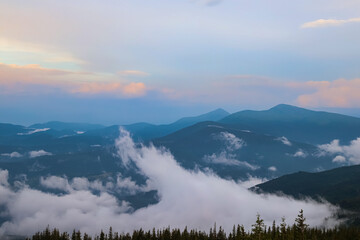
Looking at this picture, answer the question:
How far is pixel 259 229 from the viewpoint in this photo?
82.2 meters

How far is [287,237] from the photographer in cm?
19175

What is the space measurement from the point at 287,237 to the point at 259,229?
404 ft

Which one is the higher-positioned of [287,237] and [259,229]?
[259,229]

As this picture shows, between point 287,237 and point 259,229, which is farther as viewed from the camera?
point 287,237
